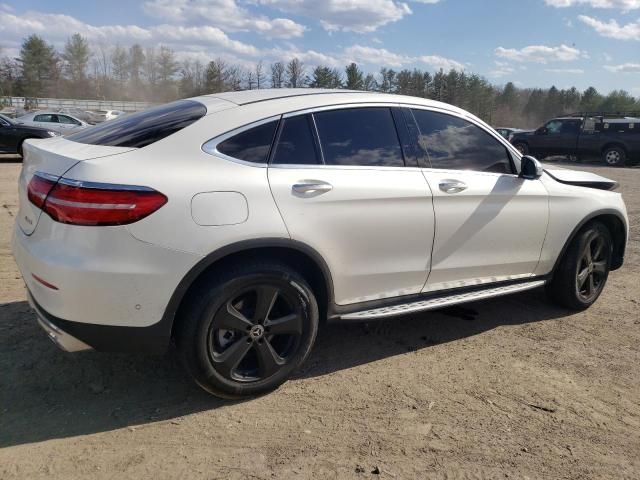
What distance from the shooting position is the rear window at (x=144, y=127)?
2.96 meters

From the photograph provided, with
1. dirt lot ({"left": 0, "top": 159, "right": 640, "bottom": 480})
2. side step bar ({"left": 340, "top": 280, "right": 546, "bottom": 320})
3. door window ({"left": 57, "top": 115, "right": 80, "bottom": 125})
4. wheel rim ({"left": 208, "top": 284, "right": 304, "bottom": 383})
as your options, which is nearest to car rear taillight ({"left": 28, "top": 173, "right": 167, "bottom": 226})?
wheel rim ({"left": 208, "top": 284, "right": 304, "bottom": 383})

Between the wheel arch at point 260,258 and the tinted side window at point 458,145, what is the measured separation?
3.91 feet

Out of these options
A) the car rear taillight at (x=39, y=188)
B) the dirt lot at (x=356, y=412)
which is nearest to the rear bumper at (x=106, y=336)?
the dirt lot at (x=356, y=412)

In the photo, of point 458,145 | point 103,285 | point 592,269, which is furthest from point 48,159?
point 592,269

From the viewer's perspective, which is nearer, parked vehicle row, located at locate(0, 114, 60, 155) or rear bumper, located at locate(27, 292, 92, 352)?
rear bumper, located at locate(27, 292, 92, 352)

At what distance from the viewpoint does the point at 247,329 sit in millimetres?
2980

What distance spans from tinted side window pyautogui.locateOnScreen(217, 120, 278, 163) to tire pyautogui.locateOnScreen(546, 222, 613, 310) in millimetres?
2850

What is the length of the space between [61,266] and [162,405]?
993 millimetres

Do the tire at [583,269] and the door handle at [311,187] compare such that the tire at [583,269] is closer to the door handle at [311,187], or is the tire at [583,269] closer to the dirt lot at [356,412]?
the dirt lot at [356,412]

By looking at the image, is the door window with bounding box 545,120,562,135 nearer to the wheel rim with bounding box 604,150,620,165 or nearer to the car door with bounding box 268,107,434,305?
the wheel rim with bounding box 604,150,620,165

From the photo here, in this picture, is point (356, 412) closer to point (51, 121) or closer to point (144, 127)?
point (144, 127)

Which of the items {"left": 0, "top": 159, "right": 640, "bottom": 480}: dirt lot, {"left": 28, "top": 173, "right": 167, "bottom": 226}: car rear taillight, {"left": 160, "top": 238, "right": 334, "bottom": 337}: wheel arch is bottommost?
{"left": 0, "top": 159, "right": 640, "bottom": 480}: dirt lot

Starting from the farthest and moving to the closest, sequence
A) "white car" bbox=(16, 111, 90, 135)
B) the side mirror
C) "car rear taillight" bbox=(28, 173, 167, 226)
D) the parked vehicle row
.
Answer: "white car" bbox=(16, 111, 90, 135)
the parked vehicle row
the side mirror
"car rear taillight" bbox=(28, 173, 167, 226)

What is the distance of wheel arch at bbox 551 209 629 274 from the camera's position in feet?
14.7
